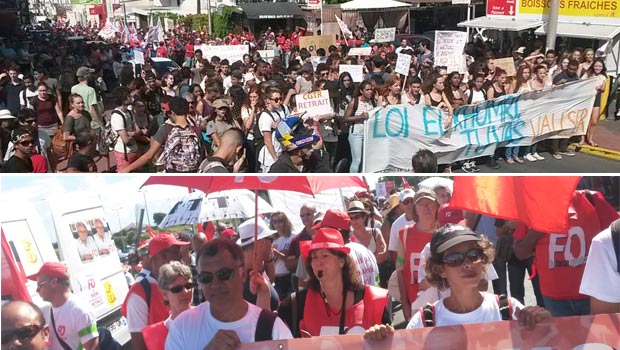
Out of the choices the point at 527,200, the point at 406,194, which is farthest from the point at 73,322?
the point at 527,200

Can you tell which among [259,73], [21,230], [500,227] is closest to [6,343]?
[21,230]

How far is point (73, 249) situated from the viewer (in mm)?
3527

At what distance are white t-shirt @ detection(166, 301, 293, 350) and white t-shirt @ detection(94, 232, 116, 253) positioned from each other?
0.50 meters

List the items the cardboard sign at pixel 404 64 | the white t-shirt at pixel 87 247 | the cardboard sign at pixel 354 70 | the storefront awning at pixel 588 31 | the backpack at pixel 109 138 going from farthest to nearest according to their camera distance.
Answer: the storefront awning at pixel 588 31 < the cardboard sign at pixel 404 64 < the cardboard sign at pixel 354 70 < the backpack at pixel 109 138 < the white t-shirt at pixel 87 247

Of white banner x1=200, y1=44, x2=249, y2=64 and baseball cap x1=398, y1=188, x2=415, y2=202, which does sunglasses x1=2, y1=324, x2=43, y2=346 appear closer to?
baseball cap x1=398, y1=188, x2=415, y2=202

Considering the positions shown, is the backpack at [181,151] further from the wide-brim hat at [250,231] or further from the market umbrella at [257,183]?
the wide-brim hat at [250,231]

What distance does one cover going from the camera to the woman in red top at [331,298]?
370 centimetres

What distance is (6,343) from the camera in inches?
135

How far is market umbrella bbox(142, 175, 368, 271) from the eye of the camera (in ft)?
12.2

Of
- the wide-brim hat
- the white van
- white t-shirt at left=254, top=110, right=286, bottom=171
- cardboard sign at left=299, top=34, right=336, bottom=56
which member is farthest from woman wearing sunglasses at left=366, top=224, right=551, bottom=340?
cardboard sign at left=299, top=34, right=336, bottom=56

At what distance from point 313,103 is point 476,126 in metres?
2.77

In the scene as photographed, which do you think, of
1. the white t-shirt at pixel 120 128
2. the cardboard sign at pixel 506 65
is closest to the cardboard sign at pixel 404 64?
the cardboard sign at pixel 506 65

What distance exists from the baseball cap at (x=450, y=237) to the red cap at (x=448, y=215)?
33 mm

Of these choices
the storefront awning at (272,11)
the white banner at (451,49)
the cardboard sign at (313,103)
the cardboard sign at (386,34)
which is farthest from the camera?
the storefront awning at (272,11)
